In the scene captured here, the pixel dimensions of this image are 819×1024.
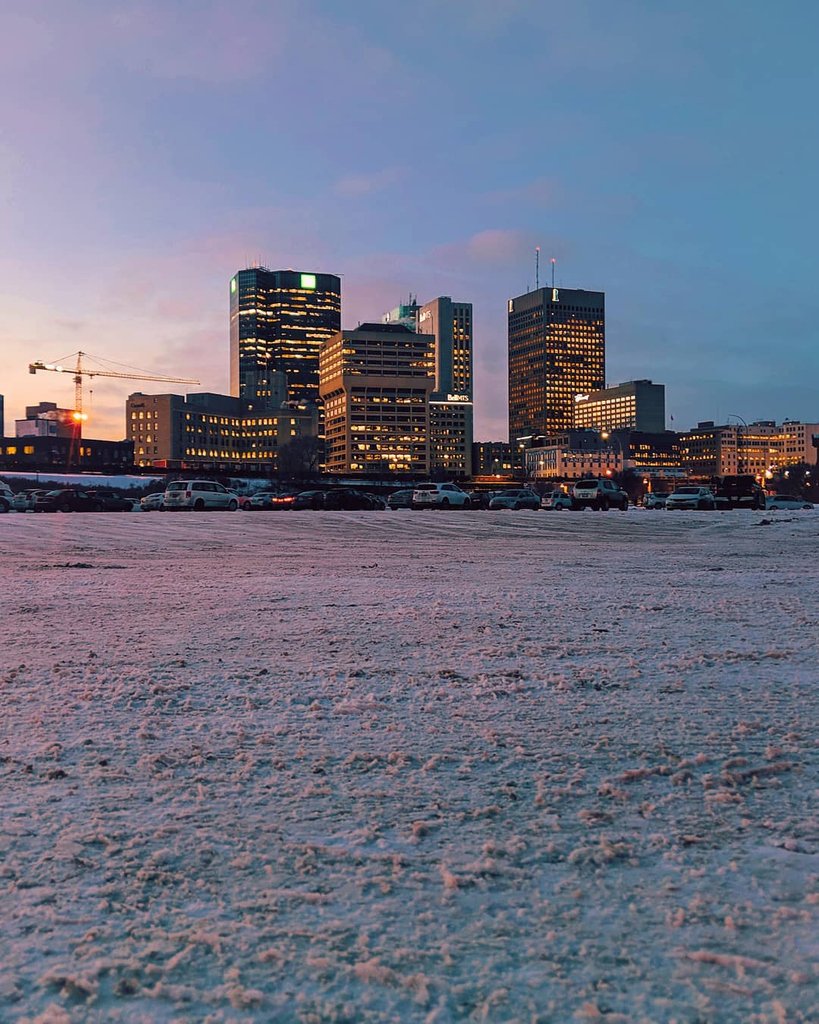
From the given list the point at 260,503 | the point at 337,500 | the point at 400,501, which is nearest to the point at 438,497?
the point at 337,500

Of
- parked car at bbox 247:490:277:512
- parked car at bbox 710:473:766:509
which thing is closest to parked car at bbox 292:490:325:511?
parked car at bbox 247:490:277:512

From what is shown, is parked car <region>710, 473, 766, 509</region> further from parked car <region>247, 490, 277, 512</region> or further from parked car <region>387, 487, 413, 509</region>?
parked car <region>247, 490, 277, 512</region>

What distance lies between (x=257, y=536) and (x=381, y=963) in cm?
2262

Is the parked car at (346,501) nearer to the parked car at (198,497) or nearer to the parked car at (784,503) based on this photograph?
the parked car at (198,497)

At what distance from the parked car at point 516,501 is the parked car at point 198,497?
1894cm

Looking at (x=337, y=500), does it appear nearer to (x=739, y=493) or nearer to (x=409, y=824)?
(x=739, y=493)

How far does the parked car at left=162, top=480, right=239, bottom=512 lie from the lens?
5275cm

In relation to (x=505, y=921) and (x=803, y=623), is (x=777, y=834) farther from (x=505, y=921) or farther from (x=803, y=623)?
(x=803, y=623)

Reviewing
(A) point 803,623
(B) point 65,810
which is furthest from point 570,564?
(B) point 65,810

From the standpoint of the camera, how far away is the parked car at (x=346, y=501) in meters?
58.4

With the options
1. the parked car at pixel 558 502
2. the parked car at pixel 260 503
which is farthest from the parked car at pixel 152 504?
the parked car at pixel 558 502

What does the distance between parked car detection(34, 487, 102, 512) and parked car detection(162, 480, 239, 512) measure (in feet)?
19.4

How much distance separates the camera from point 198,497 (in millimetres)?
52781

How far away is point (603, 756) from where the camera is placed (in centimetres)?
400
